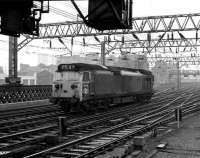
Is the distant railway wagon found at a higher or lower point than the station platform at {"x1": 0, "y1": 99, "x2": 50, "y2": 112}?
higher

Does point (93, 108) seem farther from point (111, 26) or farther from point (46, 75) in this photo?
point (46, 75)

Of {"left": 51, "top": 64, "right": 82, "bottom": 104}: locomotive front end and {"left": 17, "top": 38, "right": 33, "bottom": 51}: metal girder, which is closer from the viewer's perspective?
{"left": 51, "top": 64, "right": 82, "bottom": 104}: locomotive front end

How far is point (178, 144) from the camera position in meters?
11.8

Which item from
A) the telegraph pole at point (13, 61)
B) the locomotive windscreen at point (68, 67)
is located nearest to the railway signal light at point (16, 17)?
the locomotive windscreen at point (68, 67)

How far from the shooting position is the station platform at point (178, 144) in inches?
399

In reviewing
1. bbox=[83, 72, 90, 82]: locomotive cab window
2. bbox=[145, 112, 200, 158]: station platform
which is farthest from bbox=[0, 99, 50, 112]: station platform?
bbox=[145, 112, 200, 158]: station platform

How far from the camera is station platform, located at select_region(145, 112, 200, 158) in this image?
10133 mm

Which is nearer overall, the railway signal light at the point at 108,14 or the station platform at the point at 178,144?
the railway signal light at the point at 108,14

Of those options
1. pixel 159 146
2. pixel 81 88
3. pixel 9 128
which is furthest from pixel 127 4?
pixel 81 88

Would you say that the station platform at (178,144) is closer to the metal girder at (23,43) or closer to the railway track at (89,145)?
the railway track at (89,145)

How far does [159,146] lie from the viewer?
36.2 ft

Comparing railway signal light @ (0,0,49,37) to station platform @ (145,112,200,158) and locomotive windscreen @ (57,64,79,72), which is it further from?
locomotive windscreen @ (57,64,79,72)

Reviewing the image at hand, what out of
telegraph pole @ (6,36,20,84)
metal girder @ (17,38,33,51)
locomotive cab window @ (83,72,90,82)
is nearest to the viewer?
locomotive cab window @ (83,72,90,82)

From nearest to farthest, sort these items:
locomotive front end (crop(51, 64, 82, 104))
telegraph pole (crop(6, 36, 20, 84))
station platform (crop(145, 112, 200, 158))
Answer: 1. station platform (crop(145, 112, 200, 158))
2. locomotive front end (crop(51, 64, 82, 104))
3. telegraph pole (crop(6, 36, 20, 84))
